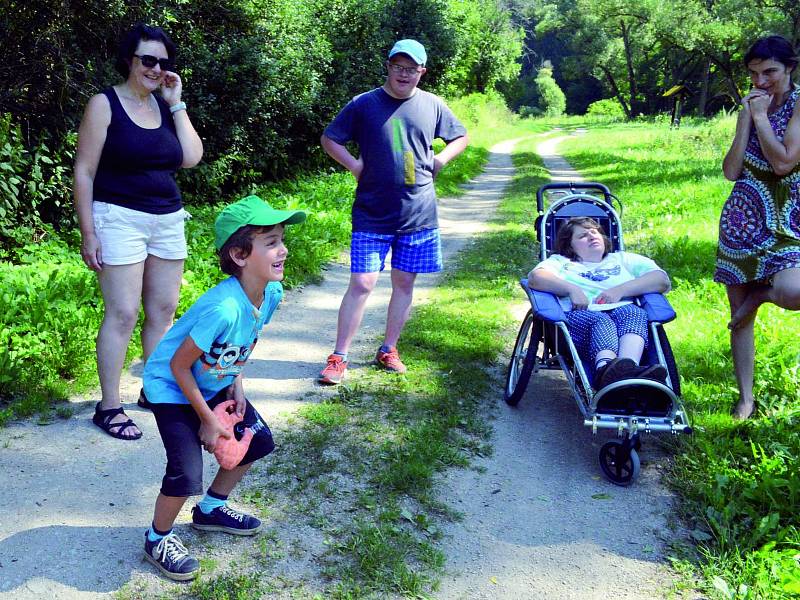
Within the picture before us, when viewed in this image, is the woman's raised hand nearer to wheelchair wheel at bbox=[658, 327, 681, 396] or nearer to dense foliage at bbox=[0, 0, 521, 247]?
wheelchair wheel at bbox=[658, 327, 681, 396]

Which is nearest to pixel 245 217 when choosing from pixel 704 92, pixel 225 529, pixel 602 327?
pixel 225 529

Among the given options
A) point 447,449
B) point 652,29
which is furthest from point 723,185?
point 652,29

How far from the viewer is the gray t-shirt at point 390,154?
475 centimetres

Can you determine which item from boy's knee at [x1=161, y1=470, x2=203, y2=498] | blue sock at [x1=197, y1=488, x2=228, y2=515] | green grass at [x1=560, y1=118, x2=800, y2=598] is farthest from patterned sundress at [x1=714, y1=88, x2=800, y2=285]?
boy's knee at [x1=161, y1=470, x2=203, y2=498]

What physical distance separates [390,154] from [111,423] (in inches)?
92.7

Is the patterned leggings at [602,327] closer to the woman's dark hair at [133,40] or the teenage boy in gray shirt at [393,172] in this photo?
the teenage boy in gray shirt at [393,172]

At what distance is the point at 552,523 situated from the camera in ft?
11.6

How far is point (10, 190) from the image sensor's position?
646 centimetres

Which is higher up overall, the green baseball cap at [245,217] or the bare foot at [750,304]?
the green baseball cap at [245,217]

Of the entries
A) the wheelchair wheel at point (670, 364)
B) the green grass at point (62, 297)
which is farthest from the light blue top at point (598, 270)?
the green grass at point (62, 297)

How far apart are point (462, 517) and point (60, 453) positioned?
2131 millimetres

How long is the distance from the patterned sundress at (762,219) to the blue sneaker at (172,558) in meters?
3.31

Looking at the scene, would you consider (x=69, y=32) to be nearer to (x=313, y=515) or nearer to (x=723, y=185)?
(x=313, y=515)

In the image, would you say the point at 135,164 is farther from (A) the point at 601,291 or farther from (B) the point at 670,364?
(B) the point at 670,364
